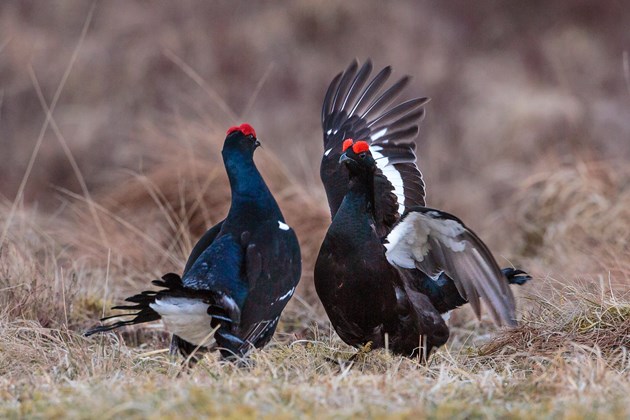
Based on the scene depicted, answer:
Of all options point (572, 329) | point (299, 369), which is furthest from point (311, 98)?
point (299, 369)

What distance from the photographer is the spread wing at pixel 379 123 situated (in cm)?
594

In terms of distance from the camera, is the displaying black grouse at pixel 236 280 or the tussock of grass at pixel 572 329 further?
the tussock of grass at pixel 572 329

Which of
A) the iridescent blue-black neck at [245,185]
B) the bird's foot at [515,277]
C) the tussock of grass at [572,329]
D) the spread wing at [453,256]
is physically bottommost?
the tussock of grass at [572,329]

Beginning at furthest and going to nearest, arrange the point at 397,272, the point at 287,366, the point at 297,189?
the point at 297,189, the point at 397,272, the point at 287,366

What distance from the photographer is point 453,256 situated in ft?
15.6

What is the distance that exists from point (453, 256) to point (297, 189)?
106 inches

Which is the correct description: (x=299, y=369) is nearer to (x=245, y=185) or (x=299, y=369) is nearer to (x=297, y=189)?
(x=245, y=185)

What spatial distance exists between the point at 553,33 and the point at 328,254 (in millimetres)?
10938

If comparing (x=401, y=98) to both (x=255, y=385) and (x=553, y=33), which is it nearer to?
(x=553, y=33)

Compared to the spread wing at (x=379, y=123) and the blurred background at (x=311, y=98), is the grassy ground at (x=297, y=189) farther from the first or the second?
the spread wing at (x=379, y=123)

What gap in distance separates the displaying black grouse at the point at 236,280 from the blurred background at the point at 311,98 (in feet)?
7.45

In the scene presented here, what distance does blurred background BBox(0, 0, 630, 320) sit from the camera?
793 centimetres

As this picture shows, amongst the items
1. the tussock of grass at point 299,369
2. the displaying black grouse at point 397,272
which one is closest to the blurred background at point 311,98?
A: the tussock of grass at point 299,369

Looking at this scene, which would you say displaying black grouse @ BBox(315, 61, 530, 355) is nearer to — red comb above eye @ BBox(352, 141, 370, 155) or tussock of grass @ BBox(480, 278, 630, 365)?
red comb above eye @ BBox(352, 141, 370, 155)
